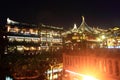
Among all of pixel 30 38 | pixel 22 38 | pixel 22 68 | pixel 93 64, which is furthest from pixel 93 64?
pixel 30 38

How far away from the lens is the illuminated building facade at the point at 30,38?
36.6 meters

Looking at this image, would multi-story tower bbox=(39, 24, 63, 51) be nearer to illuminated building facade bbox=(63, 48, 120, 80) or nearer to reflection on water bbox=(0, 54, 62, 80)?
reflection on water bbox=(0, 54, 62, 80)

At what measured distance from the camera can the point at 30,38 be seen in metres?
42.7

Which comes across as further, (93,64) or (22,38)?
(22,38)

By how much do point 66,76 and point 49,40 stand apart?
103 feet

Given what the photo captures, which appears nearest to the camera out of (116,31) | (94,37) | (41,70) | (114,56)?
(114,56)

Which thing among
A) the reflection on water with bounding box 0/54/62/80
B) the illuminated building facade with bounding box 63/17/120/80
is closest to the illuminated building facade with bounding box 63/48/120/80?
the illuminated building facade with bounding box 63/17/120/80

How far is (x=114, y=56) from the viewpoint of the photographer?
37.0ft

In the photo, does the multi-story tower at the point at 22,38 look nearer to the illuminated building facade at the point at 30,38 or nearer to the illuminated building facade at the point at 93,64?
the illuminated building facade at the point at 30,38

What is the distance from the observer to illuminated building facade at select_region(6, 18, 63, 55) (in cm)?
3659

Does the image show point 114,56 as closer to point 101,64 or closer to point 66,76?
point 101,64

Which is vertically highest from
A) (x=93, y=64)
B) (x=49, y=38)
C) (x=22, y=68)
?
(x=49, y=38)

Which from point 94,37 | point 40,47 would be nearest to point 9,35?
point 40,47

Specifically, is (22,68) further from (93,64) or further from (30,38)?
(30,38)
